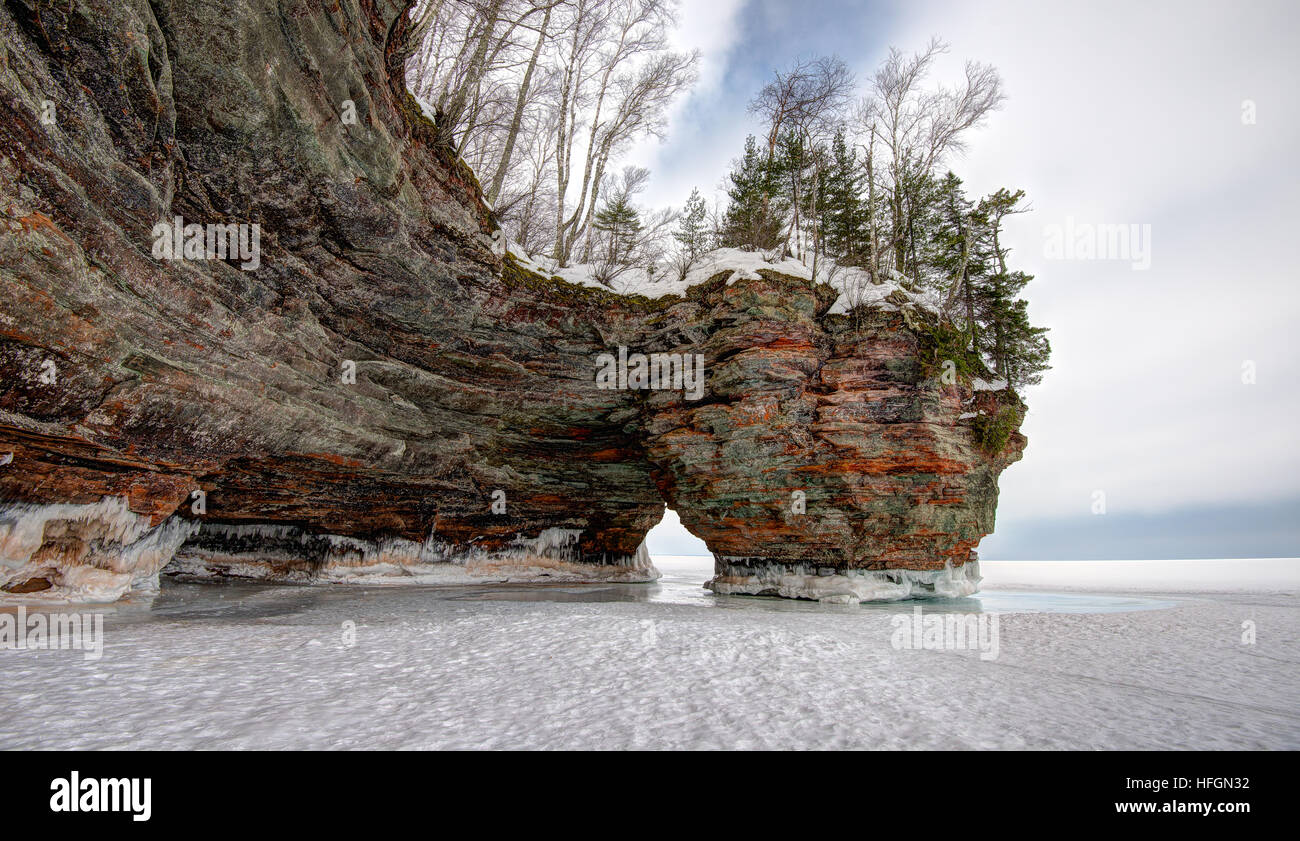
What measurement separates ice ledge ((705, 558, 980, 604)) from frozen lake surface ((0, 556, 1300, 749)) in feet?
24.3

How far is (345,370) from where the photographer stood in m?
11.8

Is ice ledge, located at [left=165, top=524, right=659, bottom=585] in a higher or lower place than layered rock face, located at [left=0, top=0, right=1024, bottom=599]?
lower

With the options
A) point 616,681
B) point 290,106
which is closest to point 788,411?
point 616,681

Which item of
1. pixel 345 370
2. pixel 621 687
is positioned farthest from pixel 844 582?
pixel 345 370

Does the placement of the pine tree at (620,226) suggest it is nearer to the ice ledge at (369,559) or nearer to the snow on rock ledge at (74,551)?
the ice ledge at (369,559)

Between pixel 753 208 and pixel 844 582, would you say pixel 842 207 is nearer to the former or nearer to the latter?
pixel 753 208

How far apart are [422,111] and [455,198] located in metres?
1.67

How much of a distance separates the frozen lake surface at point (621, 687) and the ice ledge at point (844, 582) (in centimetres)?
739

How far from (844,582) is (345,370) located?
14.7 metres

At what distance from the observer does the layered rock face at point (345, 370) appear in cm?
682

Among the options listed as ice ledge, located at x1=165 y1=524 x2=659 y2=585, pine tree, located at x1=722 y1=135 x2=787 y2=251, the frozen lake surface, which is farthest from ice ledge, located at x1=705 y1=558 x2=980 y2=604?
pine tree, located at x1=722 y1=135 x2=787 y2=251

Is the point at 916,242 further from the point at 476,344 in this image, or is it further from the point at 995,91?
the point at 476,344

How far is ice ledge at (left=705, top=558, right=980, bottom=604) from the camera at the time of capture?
590 inches

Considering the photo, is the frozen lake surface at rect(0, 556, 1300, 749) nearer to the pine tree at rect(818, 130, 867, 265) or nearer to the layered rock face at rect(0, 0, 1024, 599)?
the layered rock face at rect(0, 0, 1024, 599)
